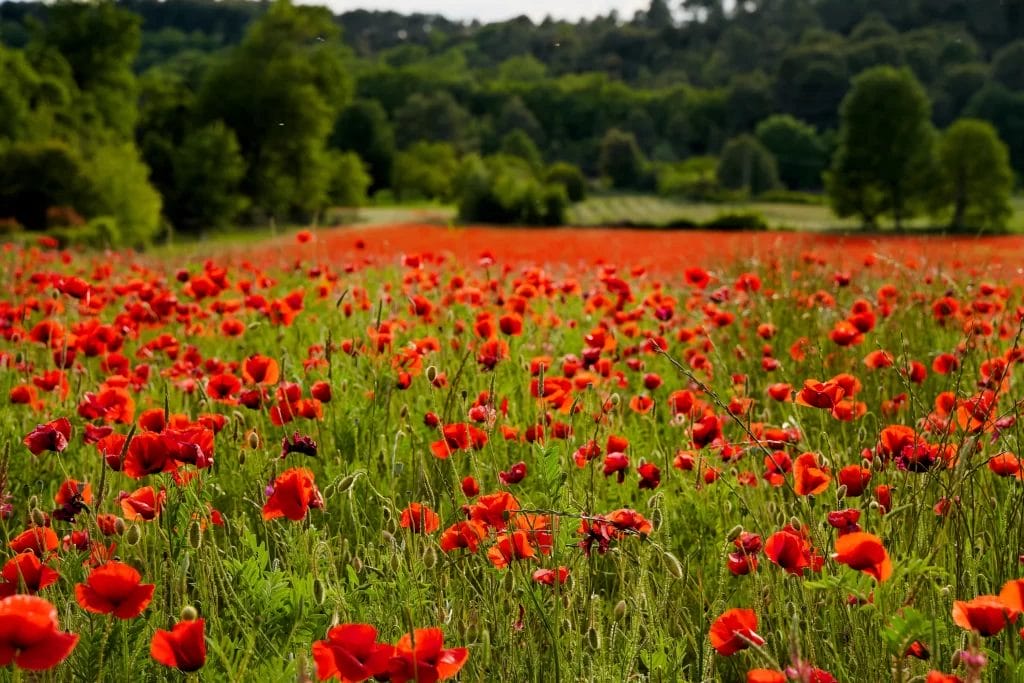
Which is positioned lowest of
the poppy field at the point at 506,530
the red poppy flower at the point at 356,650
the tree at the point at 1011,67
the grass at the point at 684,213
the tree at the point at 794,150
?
the grass at the point at 684,213

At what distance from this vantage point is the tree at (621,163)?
88938mm

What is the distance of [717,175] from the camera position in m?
80.1

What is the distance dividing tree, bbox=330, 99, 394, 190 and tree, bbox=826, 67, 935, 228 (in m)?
42.8

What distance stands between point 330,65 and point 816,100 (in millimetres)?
81303

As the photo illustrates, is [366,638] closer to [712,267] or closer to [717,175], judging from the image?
[712,267]

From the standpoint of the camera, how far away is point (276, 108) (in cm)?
3872

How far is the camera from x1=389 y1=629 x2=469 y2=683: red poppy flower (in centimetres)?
117

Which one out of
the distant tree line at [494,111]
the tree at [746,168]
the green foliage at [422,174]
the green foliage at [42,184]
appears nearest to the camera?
the green foliage at [42,184]

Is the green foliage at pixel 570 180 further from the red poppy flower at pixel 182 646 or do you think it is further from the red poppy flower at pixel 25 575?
the red poppy flower at pixel 182 646

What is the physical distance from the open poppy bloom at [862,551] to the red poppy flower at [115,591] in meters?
0.96

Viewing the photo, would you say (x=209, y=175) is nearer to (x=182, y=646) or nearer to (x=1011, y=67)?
(x=182, y=646)

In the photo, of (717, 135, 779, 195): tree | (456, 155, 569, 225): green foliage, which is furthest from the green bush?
(717, 135, 779, 195): tree

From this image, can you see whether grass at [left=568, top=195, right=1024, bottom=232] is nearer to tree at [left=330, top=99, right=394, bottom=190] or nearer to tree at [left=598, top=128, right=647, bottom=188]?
tree at [left=598, top=128, right=647, bottom=188]

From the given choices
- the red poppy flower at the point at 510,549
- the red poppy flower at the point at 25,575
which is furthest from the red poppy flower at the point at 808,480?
the red poppy flower at the point at 25,575
